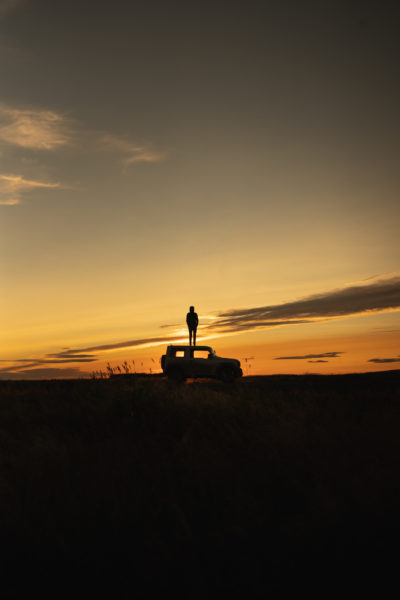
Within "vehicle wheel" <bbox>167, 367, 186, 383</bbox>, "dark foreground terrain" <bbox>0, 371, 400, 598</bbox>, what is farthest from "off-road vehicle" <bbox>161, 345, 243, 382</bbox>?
"dark foreground terrain" <bbox>0, 371, 400, 598</bbox>

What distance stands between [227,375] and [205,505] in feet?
42.3

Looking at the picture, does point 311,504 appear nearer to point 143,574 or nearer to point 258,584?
point 258,584

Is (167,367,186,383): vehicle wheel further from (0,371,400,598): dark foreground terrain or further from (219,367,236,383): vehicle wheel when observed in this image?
(0,371,400,598): dark foreground terrain

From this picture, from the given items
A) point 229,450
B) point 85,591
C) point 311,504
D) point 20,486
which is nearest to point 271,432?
point 229,450

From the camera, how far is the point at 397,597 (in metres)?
4.36

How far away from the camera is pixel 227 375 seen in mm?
19125

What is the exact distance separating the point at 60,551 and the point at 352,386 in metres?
14.0

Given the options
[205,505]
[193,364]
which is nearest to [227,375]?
[193,364]

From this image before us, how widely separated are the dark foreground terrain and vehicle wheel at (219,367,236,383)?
769 cm

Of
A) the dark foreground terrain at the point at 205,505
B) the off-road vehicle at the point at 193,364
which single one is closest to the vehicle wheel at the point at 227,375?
the off-road vehicle at the point at 193,364

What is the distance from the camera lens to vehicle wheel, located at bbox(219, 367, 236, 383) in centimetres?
1903

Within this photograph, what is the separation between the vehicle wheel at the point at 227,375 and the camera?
1903 cm

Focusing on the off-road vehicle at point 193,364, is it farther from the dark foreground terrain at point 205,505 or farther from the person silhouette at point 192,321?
the dark foreground terrain at point 205,505

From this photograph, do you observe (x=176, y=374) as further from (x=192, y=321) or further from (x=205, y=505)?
(x=205, y=505)
